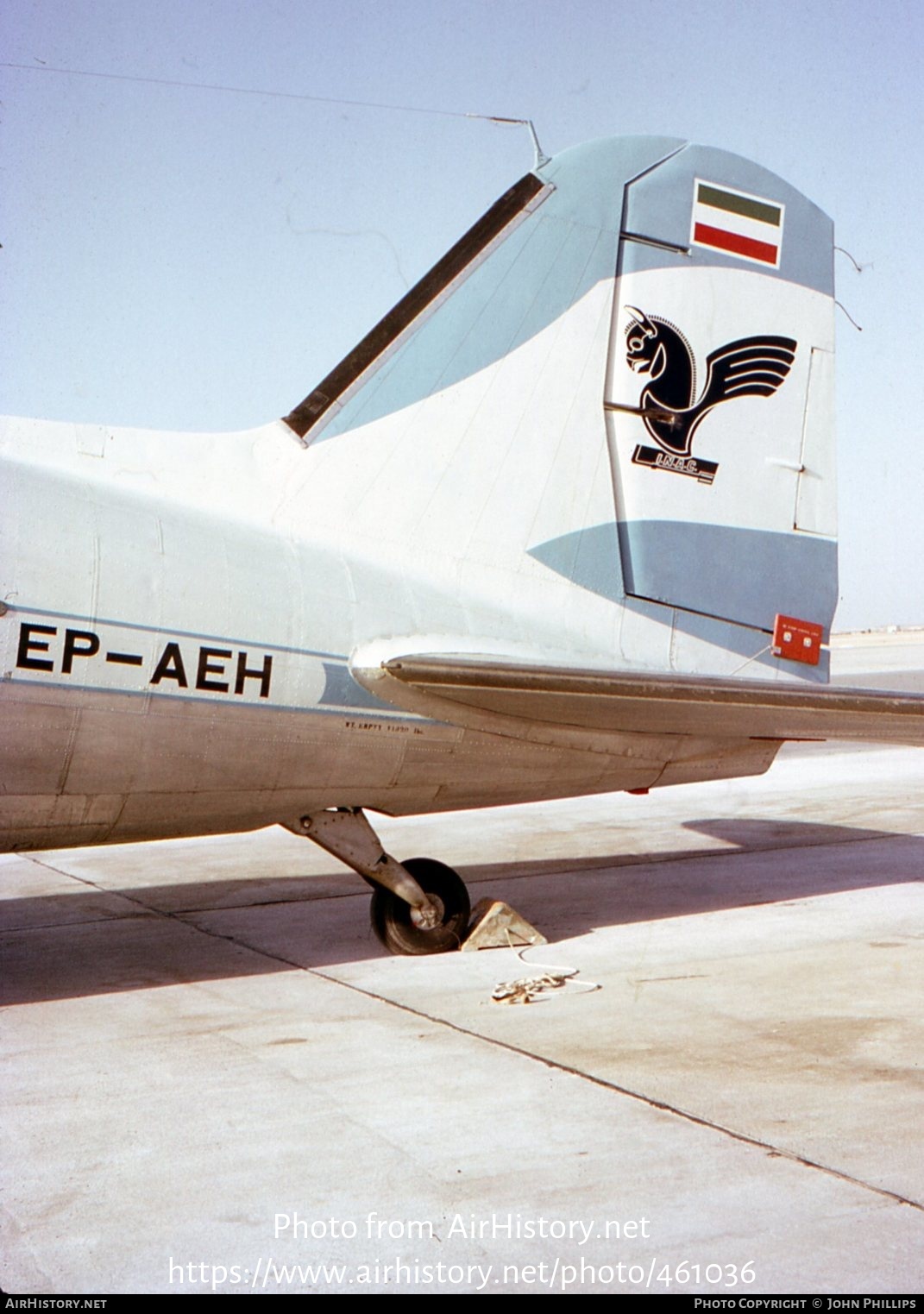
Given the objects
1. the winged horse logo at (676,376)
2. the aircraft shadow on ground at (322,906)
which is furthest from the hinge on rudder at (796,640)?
the aircraft shadow on ground at (322,906)

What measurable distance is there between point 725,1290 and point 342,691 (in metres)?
3.96

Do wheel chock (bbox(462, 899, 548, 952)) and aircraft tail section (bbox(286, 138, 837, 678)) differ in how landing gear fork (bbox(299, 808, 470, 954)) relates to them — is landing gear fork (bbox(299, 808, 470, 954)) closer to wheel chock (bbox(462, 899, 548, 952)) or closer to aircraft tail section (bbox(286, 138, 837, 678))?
wheel chock (bbox(462, 899, 548, 952))

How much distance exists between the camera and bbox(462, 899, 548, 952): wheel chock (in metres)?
7.48

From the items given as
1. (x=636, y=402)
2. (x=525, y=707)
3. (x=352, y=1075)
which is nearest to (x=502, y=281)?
(x=636, y=402)

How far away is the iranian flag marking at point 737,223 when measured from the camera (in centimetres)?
805

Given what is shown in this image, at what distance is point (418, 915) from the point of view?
7336 mm

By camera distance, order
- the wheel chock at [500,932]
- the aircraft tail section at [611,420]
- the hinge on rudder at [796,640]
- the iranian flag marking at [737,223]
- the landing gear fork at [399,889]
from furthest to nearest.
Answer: the hinge on rudder at [796,640] < the iranian flag marking at [737,223] < the wheel chock at [500,932] < the aircraft tail section at [611,420] < the landing gear fork at [399,889]

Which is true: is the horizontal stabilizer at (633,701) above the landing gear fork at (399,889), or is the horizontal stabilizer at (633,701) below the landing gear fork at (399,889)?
above

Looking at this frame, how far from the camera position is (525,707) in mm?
7074

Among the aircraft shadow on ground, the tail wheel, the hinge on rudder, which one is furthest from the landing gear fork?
the hinge on rudder

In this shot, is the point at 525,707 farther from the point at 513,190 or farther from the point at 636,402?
the point at 513,190

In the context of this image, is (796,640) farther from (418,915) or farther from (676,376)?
(418,915)

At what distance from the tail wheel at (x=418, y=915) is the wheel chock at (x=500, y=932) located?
10 cm

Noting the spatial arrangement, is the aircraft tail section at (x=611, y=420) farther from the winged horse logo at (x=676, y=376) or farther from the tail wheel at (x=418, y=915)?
the tail wheel at (x=418, y=915)
